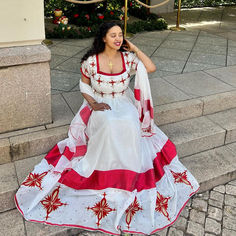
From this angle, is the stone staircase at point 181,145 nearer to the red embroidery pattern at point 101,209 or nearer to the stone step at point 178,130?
the stone step at point 178,130

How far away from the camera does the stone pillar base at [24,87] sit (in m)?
3.10

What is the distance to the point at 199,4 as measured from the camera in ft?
35.0

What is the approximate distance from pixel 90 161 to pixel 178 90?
1.86 metres

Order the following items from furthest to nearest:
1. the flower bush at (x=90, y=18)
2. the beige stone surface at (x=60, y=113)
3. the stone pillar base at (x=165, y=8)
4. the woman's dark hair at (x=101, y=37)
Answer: the stone pillar base at (x=165, y=8) < the flower bush at (x=90, y=18) < the beige stone surface at (x=60, y=113) < the woman's dark hair at (x=101, y=37)

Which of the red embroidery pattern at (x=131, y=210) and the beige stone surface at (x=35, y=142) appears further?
the beige stone surface at (x=35, y=142)

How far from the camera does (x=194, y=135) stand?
12.2 feet

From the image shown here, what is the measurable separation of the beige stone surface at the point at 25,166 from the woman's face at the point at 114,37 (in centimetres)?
132

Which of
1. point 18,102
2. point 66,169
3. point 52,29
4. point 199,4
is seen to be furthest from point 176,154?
point 199,4

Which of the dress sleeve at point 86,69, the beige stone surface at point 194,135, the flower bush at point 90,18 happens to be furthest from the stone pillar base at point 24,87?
the flower bush at point 90,18

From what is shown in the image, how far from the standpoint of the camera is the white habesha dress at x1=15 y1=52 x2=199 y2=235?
2785mm

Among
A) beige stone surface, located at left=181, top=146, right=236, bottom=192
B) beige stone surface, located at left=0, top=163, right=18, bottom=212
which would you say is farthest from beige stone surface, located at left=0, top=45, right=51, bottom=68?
beige stone surface, located at left=181, top=146, right=236, bottom=192

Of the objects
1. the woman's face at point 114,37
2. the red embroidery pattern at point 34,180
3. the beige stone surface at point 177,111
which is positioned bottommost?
the red embroidery pattern at point 34,180

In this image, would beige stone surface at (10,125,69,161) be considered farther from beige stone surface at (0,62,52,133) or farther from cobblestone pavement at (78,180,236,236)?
cobblestone pavement at (78,180,236,236)

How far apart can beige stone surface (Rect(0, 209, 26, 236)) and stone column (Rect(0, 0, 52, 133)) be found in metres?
0.89
